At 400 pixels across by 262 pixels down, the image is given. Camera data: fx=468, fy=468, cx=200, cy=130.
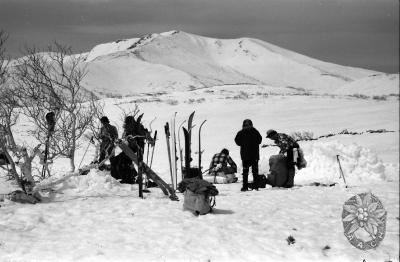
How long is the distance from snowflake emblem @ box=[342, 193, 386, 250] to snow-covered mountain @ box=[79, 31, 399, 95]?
133 feet

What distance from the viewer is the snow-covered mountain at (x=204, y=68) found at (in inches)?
3024

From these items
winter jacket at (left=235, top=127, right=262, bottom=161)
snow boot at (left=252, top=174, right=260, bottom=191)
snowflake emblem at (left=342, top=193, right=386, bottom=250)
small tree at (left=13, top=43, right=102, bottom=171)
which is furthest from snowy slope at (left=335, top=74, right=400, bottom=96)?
snowflake emblem at (left=342, top=193, right=386, bottom=250)

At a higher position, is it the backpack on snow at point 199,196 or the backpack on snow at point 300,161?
the backpack on snow at point 300,161

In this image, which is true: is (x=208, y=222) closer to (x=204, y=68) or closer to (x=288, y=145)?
(x=288, y=145)

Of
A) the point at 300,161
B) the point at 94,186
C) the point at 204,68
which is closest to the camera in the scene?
the point at 94,186

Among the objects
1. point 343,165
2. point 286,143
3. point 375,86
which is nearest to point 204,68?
point 375,86

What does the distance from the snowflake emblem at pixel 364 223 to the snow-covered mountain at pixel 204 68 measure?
1593 inches

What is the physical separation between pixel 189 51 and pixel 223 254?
358ft

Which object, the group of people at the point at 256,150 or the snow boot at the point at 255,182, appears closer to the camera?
the group of people at the point at 256,150

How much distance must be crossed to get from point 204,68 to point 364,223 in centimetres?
9158

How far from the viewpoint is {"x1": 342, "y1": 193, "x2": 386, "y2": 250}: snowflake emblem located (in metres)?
6.04

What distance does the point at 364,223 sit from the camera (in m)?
6.21

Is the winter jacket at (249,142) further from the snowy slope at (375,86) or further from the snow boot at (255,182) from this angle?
the snowy slope at (375,86)

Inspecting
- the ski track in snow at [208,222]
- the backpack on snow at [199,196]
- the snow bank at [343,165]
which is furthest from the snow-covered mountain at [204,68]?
the backpack on snow at [199,196]
